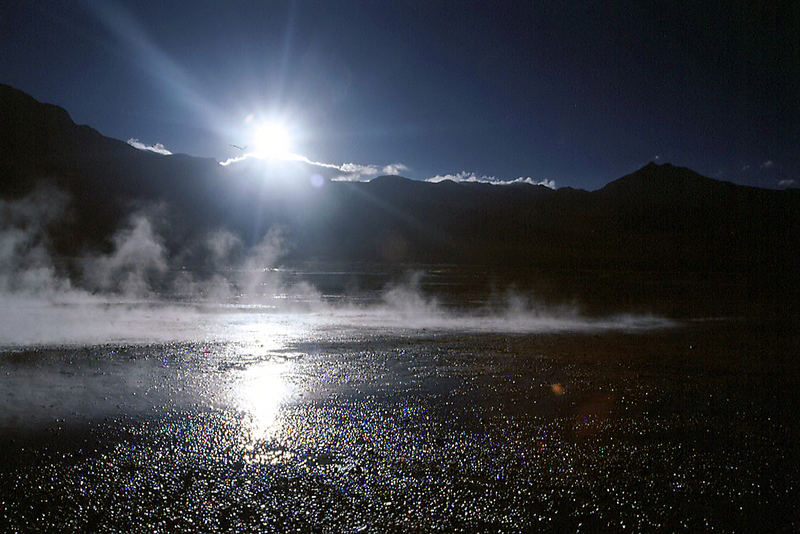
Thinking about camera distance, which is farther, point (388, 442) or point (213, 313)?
point (213, 313)

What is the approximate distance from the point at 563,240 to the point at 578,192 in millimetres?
44200

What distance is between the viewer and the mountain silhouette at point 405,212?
204 feet

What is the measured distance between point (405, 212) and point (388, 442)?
9403cm

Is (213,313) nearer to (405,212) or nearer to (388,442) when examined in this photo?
(388,442)

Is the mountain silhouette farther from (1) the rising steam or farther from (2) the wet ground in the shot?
(2) the wet ground

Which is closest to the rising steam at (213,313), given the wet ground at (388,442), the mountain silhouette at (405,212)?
the wet ground at (388,442)

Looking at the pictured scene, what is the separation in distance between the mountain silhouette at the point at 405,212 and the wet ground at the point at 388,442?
42318mm

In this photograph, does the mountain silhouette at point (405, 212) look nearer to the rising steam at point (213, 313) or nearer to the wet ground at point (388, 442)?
the rising steam at point (213, 313)

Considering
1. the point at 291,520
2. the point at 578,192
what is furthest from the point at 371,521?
the point at 578,192

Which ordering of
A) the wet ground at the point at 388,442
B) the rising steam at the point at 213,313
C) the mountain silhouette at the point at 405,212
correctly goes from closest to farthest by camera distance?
the wet ground at the point at 388,442
the rising steam at the point at 213,313
the mountain silhouette at the point at 405,212

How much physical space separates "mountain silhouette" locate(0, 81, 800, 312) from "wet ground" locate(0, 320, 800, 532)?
139 ft

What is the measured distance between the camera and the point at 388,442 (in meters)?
5.07

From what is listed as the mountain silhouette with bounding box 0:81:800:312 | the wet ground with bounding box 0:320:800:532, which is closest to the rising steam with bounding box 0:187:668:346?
the wet ground with bounding box 0:320:800:532

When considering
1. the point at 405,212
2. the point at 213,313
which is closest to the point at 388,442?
the point at 213,313
